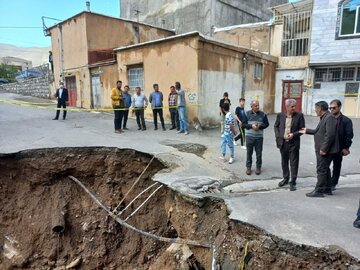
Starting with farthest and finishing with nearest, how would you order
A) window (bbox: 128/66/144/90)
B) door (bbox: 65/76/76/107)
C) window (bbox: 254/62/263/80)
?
door (bbox: 65/76/76/107) → window (bbox: 254/62/263/80) → window (bbox: 128/66/144/90)

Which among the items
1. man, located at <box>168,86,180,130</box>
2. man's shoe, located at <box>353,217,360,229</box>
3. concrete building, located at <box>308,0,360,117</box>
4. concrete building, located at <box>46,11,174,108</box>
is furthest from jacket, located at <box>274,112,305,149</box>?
concrete building, located at <box>308,0,360,117</box>

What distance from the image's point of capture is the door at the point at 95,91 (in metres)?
16.2

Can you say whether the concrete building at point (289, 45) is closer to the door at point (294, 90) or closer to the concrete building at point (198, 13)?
the door at point (294, 90)

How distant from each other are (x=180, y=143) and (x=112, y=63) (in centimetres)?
857

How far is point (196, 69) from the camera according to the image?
34.5ft

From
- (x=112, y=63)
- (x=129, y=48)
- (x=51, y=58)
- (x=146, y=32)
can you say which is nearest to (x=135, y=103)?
(x=129, y=48)

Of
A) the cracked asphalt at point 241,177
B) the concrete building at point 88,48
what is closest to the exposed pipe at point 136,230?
the cracked asphalt at point 241,177

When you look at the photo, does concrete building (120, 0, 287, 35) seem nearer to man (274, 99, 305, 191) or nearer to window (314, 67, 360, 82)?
window (314, 67, 360, 82)

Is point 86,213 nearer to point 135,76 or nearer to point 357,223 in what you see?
point 357,223

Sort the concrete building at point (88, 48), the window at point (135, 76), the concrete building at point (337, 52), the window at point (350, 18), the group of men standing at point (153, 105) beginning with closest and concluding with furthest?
the group of men standing at point (153, 105) → the window at point (135, 76) → the window at point (350, 18) → the concrete building at point (337, 52) → the concrete building at point (88, 48)

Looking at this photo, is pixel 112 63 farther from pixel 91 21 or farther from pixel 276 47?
pixel 276 47

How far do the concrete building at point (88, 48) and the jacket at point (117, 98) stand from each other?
17.5ft

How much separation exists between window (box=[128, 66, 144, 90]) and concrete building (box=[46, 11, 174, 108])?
1.57m

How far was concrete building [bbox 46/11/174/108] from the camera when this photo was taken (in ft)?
53.1
